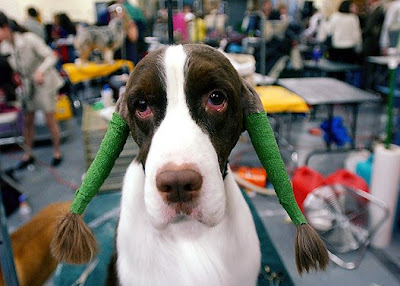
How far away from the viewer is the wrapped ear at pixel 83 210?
32.6 inches

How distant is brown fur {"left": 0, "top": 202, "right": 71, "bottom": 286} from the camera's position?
1.53 m

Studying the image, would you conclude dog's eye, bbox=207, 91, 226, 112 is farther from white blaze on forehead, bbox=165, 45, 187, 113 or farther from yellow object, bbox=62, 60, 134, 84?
yellow object, bbox=62, 60, 134, 84

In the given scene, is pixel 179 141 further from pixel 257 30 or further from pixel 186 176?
pixel 257 30

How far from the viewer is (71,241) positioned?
827mm

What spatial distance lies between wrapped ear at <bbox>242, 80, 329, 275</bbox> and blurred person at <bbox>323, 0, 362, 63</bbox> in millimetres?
5376

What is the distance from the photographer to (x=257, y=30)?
Result: 6547mm

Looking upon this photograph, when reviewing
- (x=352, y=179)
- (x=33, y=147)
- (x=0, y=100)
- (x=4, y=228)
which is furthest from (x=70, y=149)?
(x=4, y=228)

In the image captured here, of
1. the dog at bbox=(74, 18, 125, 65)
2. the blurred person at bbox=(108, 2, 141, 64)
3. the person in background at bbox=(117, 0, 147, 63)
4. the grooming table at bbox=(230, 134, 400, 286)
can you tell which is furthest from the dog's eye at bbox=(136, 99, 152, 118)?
the dog at bbox=(74, 18, 125, 65)

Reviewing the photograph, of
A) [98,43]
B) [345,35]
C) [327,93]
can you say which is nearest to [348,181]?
[327,93]

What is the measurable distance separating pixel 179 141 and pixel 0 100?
3336mm

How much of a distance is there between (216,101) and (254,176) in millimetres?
2300

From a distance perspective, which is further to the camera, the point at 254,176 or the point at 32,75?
the point at 32,75

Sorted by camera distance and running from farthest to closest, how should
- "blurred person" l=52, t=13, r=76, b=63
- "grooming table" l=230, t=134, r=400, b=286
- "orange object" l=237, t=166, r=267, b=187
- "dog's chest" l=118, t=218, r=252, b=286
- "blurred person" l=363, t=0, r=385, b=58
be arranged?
"blurred person" l=52, t=13, r=76, b=63, "blurred person" l=363, t=0, r=385, b=58, "orange object" l=237, t=166, r=267, b=187, "grooming table" l=230, t=134, r=400, b=286, "dog's chest" l=118, t=218, r=252, b=286

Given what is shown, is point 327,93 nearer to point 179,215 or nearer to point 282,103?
point 282,103
